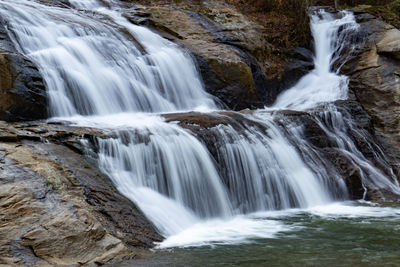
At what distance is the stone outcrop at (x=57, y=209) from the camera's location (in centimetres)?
353

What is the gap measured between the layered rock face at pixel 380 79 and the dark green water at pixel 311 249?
4.64 meters

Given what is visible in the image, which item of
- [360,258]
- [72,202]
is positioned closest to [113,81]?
[72,202]

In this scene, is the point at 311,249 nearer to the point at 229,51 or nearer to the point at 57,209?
the point at 57,209

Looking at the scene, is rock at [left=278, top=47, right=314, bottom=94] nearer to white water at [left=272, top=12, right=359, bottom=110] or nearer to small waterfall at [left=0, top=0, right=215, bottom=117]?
white water at [left=272, top=12, right=359, bottom=110]

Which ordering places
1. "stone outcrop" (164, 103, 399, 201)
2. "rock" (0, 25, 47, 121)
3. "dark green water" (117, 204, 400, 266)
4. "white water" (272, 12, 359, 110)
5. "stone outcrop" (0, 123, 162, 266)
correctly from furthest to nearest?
"white water" (272, 12, 359, 110), "stone outcrop" (164, 103, 399, 201), "rock" (0, 25, 47, 121), "dark green water" (117, 204, 400, 266), "stone outcrop" (0, 123, 162, 266)

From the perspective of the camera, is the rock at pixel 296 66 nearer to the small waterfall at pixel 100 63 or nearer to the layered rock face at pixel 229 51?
the layered rock face at pixel 229 51

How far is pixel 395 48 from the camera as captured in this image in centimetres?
1131

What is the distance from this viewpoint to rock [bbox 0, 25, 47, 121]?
20.8ft

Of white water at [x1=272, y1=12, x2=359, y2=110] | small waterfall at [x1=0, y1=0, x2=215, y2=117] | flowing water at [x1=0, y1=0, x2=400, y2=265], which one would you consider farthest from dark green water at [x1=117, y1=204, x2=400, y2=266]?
white water at [x1=272, y1=12, x2=359, y2=110]

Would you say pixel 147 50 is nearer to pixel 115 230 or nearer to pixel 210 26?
pixel 210 26

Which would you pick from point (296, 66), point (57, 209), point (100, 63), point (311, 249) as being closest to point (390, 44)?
point (296, 66)

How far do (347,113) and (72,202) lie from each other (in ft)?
24.2

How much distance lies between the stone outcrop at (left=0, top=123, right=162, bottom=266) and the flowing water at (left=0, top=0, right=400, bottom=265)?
1.06ft

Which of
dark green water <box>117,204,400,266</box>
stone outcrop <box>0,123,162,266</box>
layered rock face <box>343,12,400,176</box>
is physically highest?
layered rock face <box>343,12,400,176</box>
